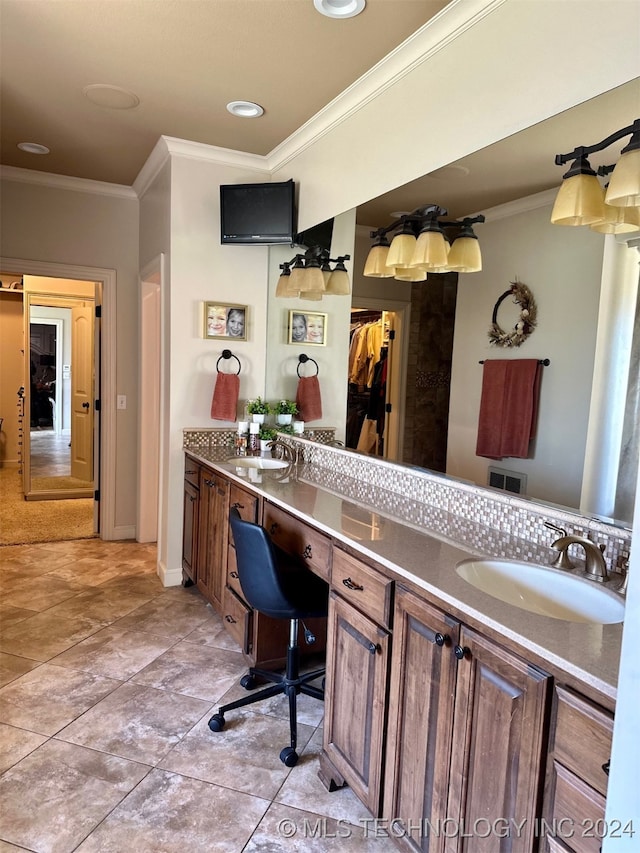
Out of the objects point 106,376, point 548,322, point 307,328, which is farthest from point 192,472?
point 548,322

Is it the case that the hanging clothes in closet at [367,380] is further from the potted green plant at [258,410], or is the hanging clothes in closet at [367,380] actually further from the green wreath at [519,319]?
the potted green plant at [258,410]

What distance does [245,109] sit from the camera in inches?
113

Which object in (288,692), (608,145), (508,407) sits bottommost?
(288,692)

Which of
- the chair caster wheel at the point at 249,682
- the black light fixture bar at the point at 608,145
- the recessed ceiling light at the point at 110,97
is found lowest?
the chair caster wheel at the point at 249,682

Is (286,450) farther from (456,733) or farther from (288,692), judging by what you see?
(456,733)

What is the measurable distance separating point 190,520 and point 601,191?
2.78 meters

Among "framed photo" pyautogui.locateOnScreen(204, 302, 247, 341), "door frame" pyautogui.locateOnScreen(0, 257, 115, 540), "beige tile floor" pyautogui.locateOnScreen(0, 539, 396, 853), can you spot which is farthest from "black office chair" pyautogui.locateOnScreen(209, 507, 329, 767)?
"door frame" pyautogui.locateOnScreen(0, 257, 115, 540)

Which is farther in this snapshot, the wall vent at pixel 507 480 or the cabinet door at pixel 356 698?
the wall vent at pixel 507 480

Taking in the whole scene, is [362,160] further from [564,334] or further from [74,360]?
[74,360]

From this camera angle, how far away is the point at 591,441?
162 centimetres

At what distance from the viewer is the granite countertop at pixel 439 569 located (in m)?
1.04

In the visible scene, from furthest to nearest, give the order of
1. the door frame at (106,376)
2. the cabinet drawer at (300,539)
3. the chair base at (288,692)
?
the door frame at (106,376)
the chair base at (288,692)
the cabinet drawer at (300,539)

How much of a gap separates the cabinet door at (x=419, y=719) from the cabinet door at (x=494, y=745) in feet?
0.14

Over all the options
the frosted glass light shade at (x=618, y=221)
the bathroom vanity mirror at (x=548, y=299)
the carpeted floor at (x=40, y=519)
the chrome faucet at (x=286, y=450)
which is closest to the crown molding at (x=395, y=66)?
the bathroom vanity mirror at (x=548, y=299)
